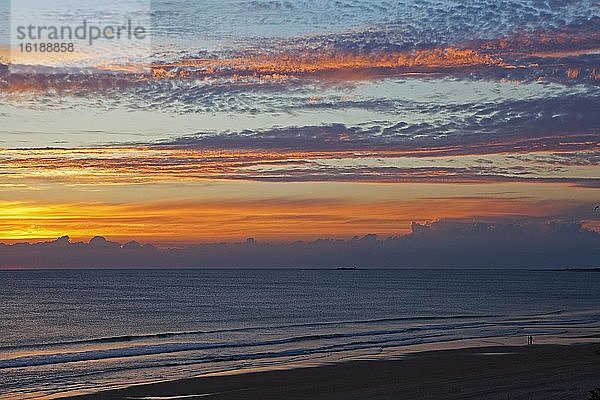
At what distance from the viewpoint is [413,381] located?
30.0 metres

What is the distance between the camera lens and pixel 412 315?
246ft

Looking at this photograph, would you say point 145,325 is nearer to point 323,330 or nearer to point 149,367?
point 323,330

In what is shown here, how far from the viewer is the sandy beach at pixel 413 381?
26.9 meters

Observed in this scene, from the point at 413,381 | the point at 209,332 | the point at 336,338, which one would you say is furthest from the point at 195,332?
the point at 413,381

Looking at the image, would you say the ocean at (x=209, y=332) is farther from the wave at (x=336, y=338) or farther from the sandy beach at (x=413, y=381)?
the sandy beach at (x=413, y=381)

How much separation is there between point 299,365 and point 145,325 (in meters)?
30.2

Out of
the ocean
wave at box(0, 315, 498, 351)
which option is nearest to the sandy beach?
the ocean

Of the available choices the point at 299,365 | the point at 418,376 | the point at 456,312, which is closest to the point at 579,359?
the point at 418,376

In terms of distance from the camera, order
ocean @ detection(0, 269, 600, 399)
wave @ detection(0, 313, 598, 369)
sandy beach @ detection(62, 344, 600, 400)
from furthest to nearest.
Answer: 1. wave @ detection(0, 313, 598, 369)
2. ocean @ detection(0, 269, 600, 399)
3. sandy beach @ detection(62, 344, 600, 400)

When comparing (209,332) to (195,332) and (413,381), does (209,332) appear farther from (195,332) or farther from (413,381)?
(413,381)

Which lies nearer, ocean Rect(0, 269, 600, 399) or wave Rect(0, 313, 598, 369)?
ocean Rect(0, 269, 600, 399)

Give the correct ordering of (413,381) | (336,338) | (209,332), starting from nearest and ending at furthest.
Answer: (413,381) < (336,338) < (209,332)

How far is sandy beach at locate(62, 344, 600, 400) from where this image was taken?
→ 26.9 metres

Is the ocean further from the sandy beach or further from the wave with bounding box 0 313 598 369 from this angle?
the sandy beach
